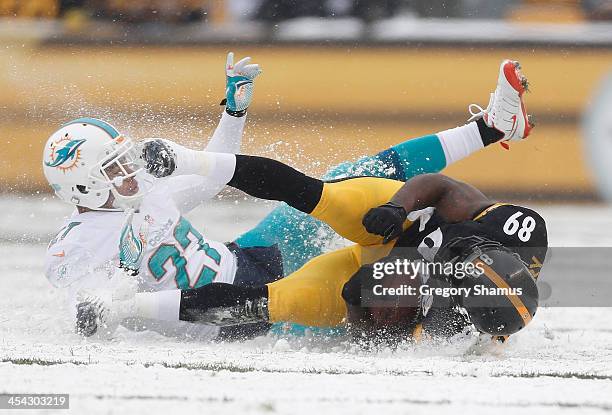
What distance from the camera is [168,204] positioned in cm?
359

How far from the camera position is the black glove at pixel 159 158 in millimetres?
3082

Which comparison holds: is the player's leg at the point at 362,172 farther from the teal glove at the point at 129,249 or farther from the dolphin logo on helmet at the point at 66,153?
the dolphin logo on helmet at the point at 66,153

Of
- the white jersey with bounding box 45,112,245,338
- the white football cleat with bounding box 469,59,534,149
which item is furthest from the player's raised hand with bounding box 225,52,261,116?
the white football cleat with bounding box 469,59,534,149

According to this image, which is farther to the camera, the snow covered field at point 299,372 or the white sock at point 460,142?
the white sock at point 460,142

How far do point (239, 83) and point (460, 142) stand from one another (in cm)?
87

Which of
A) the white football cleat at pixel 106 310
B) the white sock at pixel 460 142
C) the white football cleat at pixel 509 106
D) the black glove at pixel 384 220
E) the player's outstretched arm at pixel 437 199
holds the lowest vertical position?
the white football cleat at pixel 106 310

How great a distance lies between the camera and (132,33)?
21.5 feet

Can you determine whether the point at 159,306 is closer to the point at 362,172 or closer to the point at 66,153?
the point at 66,153

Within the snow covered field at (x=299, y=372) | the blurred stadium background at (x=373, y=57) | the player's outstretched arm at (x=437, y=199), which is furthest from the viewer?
the blurred stadium background at (x=373, y=57)

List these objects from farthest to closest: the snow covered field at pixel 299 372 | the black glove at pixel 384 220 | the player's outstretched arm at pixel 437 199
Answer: the player's outstretched arm at pixel 437 199
the black glove at pixel 384 220
the snow covered field at pixel 299 372

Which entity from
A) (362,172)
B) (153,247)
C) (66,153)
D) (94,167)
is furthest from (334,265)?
(66,153)

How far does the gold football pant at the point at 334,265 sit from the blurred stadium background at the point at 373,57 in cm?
297

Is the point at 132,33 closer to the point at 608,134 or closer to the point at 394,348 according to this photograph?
the point at 608,134

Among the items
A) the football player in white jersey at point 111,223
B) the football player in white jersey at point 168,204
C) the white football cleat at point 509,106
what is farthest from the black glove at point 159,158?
the white football cleat at point 509,106
